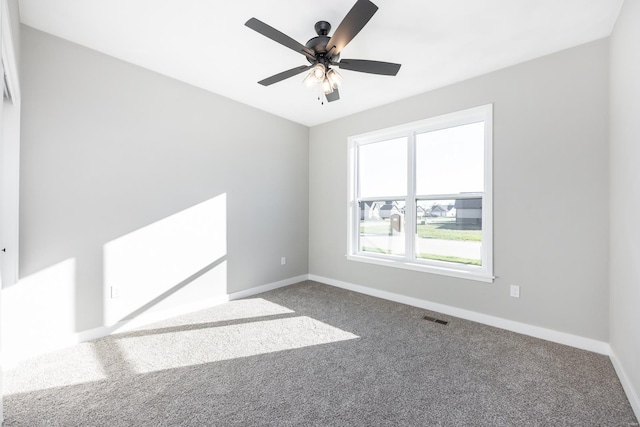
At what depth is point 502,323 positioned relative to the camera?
283 centimetres

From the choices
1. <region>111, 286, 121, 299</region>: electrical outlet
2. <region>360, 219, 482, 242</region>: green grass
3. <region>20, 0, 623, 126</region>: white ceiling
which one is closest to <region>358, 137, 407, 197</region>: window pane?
<region>360, 219, 482, 242</region>: green grass

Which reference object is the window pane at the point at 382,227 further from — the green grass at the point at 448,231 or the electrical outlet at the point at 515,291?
the electrical outlet at the point at 515,291

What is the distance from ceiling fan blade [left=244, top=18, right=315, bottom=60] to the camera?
5.90 feet

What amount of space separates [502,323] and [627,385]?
3.33 feet

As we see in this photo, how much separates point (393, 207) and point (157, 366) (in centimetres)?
308

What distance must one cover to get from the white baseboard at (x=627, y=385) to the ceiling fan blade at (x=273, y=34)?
120 inches

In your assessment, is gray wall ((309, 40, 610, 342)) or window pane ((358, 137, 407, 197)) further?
window pane ((358, 137, 407, 197))

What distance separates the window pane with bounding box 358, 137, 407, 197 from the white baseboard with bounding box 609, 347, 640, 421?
238 cm

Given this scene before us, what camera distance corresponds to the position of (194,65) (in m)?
2.81

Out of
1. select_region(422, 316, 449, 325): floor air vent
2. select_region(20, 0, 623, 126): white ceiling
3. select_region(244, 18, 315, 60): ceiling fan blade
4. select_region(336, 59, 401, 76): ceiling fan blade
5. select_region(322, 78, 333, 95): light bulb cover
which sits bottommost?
select_region(422, 316, 449, 325): floor air vent

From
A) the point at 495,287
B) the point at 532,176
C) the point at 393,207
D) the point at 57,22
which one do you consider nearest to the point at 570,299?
the point at 495,287

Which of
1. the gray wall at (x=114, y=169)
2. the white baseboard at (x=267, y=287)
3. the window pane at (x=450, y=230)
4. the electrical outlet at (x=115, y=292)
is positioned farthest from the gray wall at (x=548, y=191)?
the electrical outlet at (x=115, y=292)

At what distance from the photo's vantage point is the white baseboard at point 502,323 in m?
2.40

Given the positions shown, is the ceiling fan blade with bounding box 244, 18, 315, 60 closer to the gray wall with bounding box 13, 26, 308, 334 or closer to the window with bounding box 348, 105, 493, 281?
the gray wall with bounding box 13, 26, 308, 334
